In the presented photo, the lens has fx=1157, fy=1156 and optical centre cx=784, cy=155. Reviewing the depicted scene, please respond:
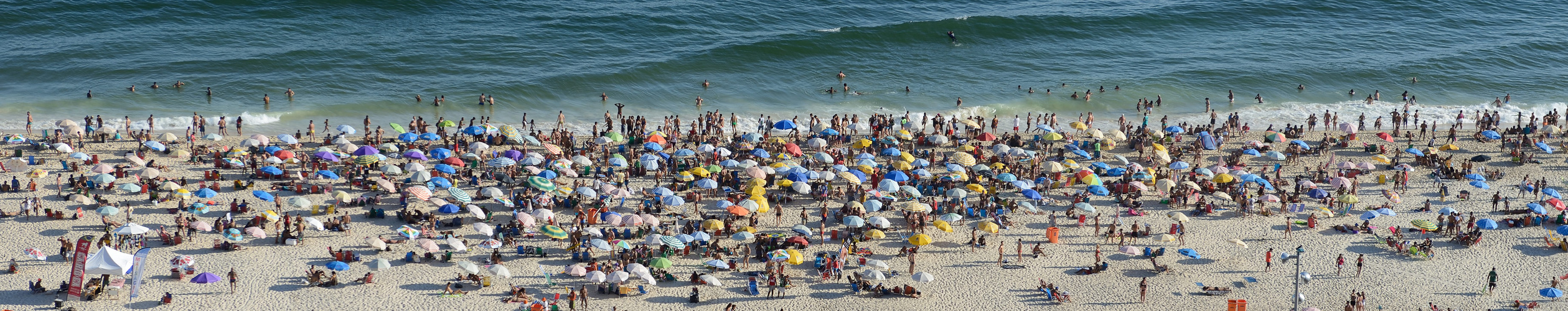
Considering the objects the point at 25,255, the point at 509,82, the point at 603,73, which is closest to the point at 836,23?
the point at 603,73

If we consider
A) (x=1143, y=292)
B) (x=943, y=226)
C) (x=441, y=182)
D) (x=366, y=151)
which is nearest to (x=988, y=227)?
(x=943, y=226)

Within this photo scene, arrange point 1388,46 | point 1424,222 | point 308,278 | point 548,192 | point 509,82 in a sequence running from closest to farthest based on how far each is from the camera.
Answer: point 308,278, point 1424,222, point 548,192, point 509,82, point 1388,46

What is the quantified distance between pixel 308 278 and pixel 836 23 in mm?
39285

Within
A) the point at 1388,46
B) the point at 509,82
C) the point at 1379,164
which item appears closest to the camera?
the point at 1379,164

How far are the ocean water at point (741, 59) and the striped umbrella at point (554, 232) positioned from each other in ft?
56.6

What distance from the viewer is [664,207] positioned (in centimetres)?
3033

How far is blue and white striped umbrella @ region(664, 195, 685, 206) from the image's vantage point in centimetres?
2892

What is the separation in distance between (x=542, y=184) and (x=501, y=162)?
8.84 feet

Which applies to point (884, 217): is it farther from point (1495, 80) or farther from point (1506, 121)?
point (1495, 80)

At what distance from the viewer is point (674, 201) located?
2903 cm

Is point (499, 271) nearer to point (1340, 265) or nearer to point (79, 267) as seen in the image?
point (79, 267)

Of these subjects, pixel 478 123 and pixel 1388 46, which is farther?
pixel 1388 46

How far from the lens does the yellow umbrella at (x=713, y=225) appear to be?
27.5 m

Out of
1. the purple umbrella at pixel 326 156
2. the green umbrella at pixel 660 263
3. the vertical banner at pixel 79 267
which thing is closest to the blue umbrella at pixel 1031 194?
the green umbrella at pixel 660 263
